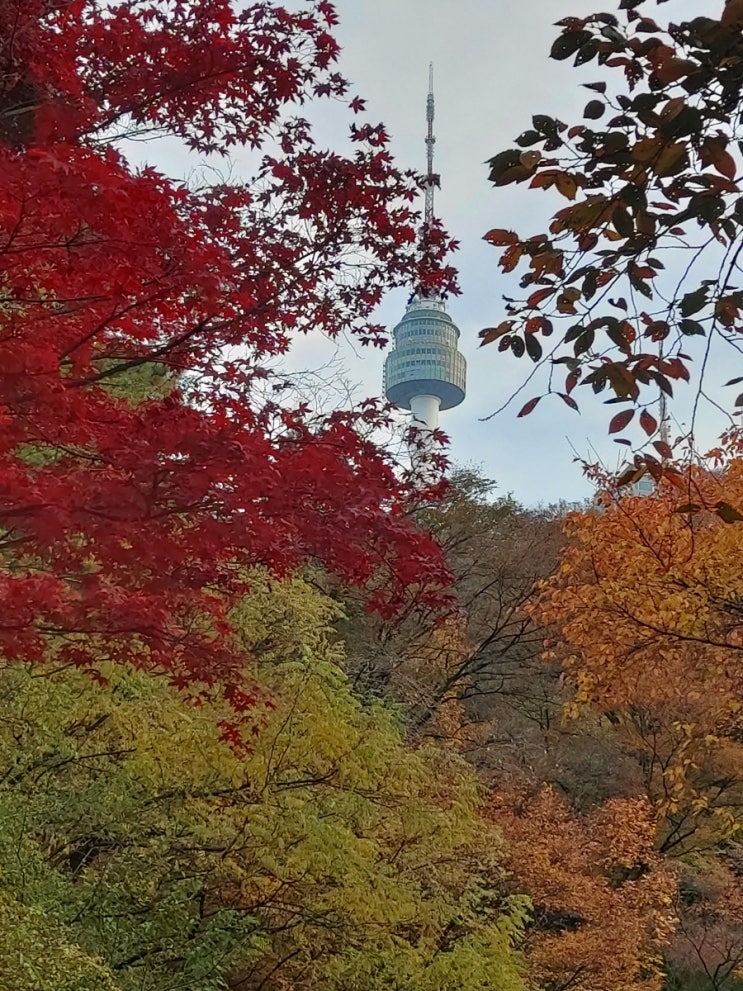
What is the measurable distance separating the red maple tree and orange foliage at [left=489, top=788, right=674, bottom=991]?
8091mm

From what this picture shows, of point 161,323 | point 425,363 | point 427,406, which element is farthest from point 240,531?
point 427,406

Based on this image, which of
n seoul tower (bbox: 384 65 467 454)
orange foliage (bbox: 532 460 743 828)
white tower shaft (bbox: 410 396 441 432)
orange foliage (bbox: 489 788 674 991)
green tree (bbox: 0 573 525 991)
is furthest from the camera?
white tower shaft (bbox: 410 396 441 432)

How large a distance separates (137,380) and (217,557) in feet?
16.9

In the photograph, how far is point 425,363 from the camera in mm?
89750

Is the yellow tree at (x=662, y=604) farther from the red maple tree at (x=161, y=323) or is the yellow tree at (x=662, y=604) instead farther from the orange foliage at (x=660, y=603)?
the red maple tree at (x=161, y=323)

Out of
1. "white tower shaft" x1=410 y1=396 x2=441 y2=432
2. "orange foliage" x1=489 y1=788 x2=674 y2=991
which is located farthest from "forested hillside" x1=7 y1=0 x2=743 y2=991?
"white tower shaft" x1=410 y1=396 x2=441 y2=432

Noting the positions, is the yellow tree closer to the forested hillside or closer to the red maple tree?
the forested hillside

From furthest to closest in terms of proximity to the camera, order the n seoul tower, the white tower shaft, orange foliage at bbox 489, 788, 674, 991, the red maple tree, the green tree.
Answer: the white tower shaft → the n seoul tower → orange foliage at bbox 489, 788, 674, 991 → the green tree → the red maple tree

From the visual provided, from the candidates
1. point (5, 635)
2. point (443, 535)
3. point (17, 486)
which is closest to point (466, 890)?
point (5, 635)

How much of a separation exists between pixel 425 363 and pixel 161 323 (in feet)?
→ 283

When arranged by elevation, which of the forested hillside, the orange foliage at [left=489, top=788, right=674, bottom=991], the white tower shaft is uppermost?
the white tower shaft

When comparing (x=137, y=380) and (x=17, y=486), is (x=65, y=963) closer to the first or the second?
(x=17, y=486)

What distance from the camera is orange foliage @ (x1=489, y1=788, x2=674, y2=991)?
11531mm

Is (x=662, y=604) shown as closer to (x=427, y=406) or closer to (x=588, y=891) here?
(x=588, y=891)
